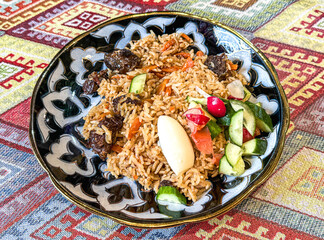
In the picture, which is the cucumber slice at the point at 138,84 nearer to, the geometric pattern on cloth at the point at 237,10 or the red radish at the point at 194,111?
the red radish at the point at 194,111

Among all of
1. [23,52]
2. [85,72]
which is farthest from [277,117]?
[23,52]

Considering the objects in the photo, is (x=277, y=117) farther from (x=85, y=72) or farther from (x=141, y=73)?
(x=85, y=72)

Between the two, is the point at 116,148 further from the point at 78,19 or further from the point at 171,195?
the point at 78,19

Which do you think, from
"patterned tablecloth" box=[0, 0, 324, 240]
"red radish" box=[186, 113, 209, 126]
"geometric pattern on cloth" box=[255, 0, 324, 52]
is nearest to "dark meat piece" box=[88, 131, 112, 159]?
"patterned tablecloth" box=[0, 0, 324, 240]

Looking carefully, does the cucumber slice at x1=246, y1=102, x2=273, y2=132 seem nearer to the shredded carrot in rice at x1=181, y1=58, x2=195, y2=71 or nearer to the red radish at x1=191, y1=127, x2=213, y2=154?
the red radish at x1=191, y1=127, x2=213, y2=154

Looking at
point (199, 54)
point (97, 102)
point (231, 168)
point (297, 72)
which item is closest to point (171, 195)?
point (231, 168)

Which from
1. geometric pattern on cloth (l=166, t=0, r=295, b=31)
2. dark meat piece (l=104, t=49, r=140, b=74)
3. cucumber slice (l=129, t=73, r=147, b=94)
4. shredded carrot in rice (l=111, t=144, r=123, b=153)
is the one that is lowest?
geometric pattern on cloth (l=166, t=0, r=295, b=31)
